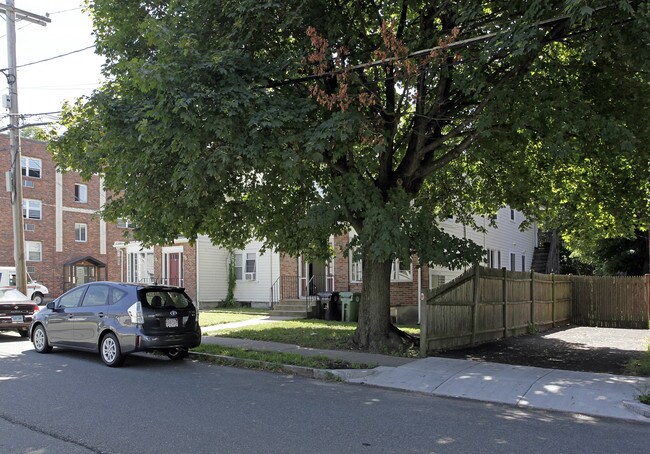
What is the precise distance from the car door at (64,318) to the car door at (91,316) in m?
0.17

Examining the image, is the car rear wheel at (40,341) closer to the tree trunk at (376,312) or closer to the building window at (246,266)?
the tree trunk at (376,312)

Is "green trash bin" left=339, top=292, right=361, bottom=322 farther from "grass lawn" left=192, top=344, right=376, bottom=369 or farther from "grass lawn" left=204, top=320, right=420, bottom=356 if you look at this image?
"grass lawn" left=192, top=344, right=376, bottom=369

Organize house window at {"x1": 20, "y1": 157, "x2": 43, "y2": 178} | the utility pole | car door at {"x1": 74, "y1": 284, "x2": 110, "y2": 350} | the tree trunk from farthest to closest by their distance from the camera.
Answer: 1. house window at {"x1": 20, "y1": 157, "x2": 43, "y2": 178}
2. the utility pole
3. the tree trunk
4. car door at {"x1": 74, "y1": 284, "x2": 110, "y2": 350}

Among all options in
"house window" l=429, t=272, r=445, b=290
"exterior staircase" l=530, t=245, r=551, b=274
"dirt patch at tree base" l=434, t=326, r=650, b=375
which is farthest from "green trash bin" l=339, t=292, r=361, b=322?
"exterior staircase" l=530, t=245, r=551, b=274

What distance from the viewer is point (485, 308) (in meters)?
14.5

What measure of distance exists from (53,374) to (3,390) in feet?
4.59

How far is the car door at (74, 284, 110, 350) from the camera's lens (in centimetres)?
1106

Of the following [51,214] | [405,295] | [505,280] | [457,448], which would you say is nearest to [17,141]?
[405,295]

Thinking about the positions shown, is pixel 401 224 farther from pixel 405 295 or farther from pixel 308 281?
pixel 308 281

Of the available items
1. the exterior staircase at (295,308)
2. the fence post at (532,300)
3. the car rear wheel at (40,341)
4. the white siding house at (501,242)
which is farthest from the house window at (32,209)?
the fence post at (532,300)

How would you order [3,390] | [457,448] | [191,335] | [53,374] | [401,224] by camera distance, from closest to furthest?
[457,448]
[3,390]
[53,374]
[401,224]
[191,335]

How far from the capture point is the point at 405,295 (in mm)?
19844

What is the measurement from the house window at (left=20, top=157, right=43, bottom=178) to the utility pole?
69.8ft

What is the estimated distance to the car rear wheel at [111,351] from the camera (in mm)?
10523
